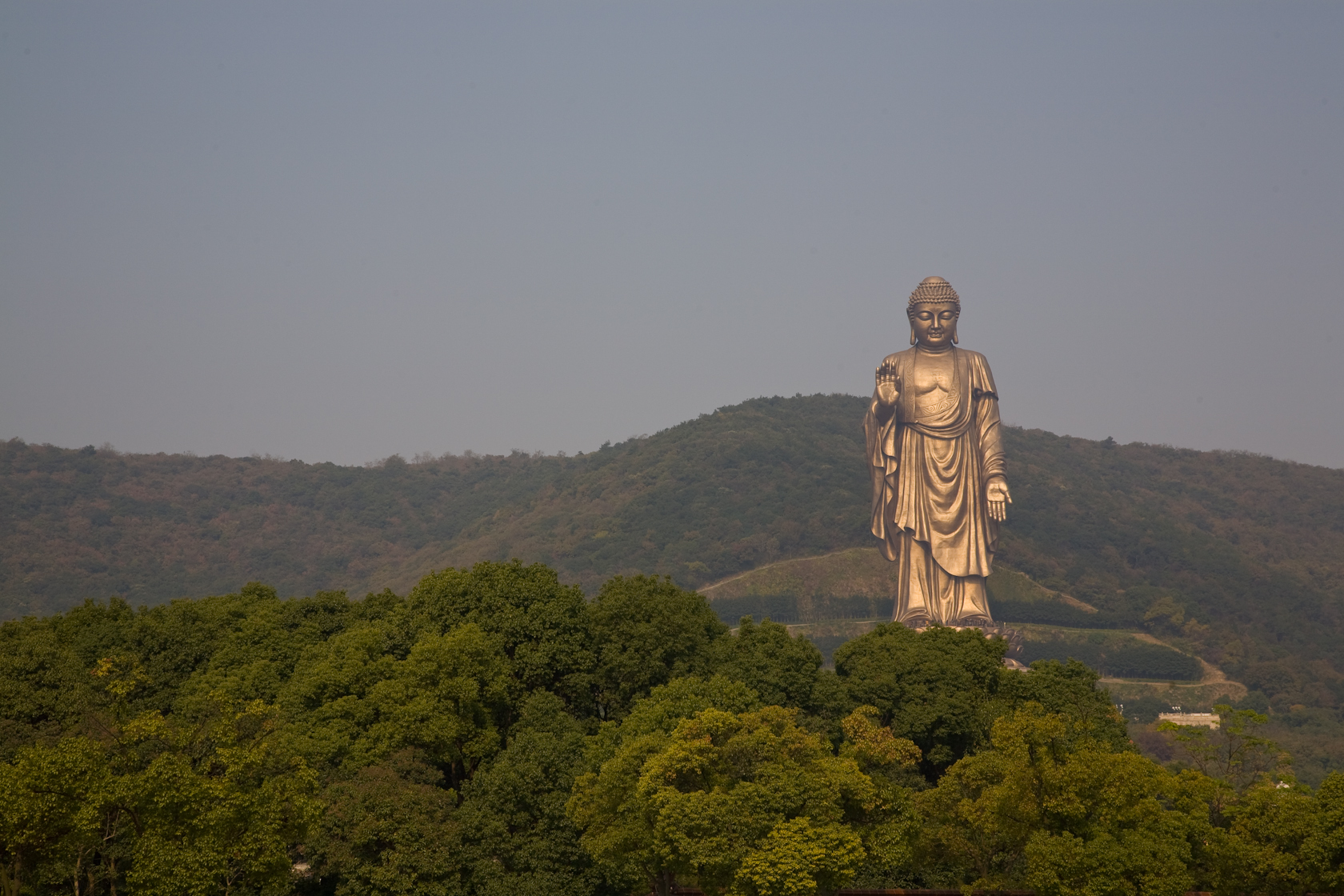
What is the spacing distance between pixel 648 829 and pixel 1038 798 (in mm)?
4768

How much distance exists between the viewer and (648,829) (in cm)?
1745

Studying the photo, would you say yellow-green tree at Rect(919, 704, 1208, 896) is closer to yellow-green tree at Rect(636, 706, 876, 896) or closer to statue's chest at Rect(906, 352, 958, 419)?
yellow-green tree at Rect(636, 706, 876, 896)

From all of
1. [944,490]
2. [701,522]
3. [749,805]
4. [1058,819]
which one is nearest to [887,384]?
[944,490]

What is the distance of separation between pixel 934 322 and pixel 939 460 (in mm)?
3572

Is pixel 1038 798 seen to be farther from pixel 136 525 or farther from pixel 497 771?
pixel 136 525

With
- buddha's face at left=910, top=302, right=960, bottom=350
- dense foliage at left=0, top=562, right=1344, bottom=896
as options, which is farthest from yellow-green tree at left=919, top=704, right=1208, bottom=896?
buddha's face at left=910, top=302, right=960, bottom=350

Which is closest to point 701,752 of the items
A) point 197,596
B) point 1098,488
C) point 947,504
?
point 947,504

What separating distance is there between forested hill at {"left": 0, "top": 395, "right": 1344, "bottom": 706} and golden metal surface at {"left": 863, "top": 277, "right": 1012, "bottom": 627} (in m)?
25.1

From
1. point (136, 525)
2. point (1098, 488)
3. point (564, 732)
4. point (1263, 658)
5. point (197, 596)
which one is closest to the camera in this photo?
point (564, 732)

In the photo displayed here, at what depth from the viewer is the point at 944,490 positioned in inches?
1489

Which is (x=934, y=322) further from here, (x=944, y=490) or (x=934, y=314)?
(x=944, y=490)

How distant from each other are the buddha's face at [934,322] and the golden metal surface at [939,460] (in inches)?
0.8

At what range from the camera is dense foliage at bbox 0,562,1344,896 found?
16.2 meters

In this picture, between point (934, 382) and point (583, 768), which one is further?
point (934, 382)
